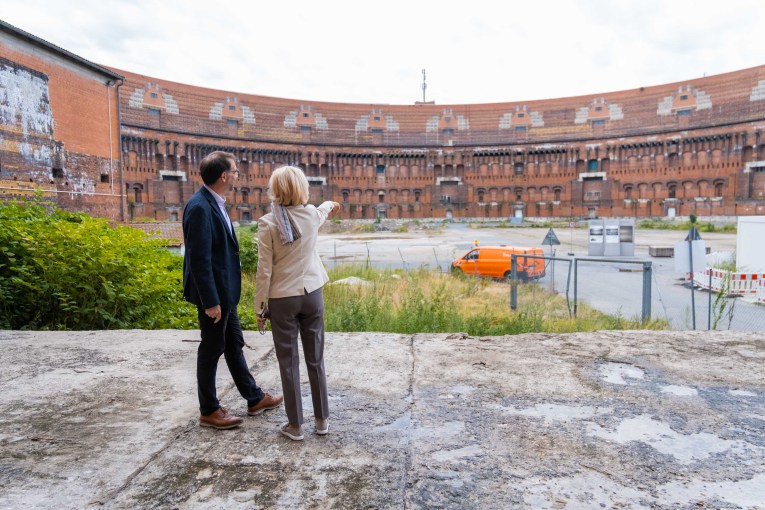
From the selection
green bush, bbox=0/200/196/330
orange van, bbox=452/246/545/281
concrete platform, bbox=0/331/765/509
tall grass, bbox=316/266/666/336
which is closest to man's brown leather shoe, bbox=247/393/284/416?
concrete platform, bbox=0/331/765/509

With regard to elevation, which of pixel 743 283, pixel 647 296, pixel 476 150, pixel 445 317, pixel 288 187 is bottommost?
pixel 743 283

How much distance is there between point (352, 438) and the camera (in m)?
2.84

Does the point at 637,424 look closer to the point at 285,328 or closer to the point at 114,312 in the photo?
the point at 285,328

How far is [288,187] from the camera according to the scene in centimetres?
270

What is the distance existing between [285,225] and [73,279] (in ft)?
13.5

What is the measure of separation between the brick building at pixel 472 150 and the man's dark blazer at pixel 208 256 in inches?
1850

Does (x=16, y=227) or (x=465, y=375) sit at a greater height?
(x=16, y=227)

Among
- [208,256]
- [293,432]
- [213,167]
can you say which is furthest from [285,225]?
[293,432]

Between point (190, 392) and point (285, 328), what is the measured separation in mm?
1324

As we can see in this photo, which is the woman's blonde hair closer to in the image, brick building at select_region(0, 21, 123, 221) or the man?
the man

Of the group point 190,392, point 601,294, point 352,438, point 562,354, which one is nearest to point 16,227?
point 190,392

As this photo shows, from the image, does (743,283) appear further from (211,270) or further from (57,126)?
(57,126)

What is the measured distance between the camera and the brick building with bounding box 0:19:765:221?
4894 cm

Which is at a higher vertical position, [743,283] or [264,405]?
[264,405]
